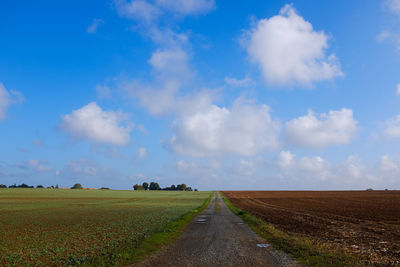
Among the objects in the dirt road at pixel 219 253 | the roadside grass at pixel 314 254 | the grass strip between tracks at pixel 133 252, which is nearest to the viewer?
the roadside grass at pixel 314 254

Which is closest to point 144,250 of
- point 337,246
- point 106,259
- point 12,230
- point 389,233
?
→ point 106,259

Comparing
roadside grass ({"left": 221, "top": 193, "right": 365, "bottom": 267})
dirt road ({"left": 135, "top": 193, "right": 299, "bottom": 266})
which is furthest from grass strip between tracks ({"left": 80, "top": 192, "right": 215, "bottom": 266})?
roadside grass ({"left": 221, "top": 193, "right": 365, "bottom": 267})

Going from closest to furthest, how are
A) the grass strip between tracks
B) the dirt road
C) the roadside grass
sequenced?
the roadside grass → the dirt road → the grass strip between tracks

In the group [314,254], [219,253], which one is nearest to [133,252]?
[219,253]

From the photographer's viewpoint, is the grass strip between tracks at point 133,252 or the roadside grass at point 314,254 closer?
the roadside grass at point 314,254

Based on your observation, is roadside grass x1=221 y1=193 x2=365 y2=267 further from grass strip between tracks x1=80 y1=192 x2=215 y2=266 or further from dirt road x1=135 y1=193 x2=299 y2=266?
grass strip between tracks x1=80 y1=192 x2=215 y2=266

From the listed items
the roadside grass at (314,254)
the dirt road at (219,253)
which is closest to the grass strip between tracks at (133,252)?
the dirt road at (219,253)

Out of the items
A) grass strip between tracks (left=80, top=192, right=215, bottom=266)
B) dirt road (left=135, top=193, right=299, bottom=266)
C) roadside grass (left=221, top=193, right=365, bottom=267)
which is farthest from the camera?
grass strip between tracks (left=80, top=192, right=215, bottom=266)

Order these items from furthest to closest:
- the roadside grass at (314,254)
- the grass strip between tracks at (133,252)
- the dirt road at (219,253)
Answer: the grass strip between tracks at (133,252)
the dirt road at (219,253)
the roadside grass at (314,254)

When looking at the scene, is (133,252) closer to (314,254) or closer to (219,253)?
(219,253)

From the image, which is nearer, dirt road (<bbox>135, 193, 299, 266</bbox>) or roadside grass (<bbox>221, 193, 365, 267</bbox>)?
roadside grass (<bbox>221, 193, 365, 267</bbox>)

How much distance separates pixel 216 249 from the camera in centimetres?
1523

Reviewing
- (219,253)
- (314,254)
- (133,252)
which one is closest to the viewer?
(314,254)

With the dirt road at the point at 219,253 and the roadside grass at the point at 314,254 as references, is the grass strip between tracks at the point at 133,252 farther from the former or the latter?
the roadside grass at the point at 314,254
